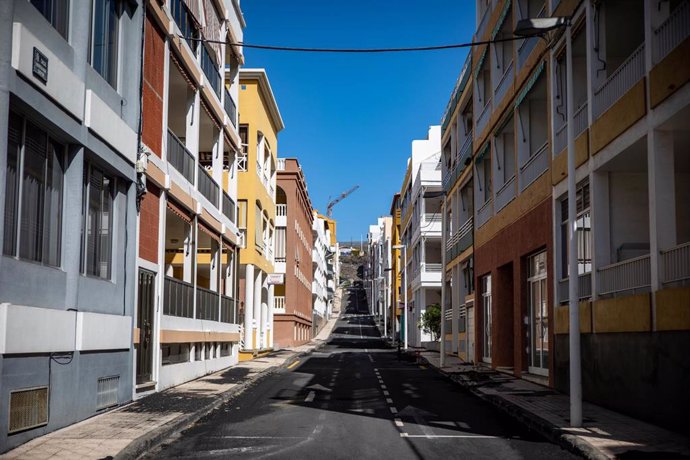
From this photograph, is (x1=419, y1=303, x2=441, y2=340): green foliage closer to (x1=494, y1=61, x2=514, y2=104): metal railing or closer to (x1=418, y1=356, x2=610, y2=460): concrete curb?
(x1=494, y1=61, x2=514, y2=104): metal railing

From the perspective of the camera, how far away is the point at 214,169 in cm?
2577

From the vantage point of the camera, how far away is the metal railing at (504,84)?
24.6m

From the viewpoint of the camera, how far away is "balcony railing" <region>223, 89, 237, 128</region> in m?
27.8

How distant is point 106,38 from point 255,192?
77.9ft

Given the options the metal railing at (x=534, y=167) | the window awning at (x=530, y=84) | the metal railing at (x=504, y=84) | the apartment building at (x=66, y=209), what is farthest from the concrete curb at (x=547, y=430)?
the metal railing at (x=504, y=84)

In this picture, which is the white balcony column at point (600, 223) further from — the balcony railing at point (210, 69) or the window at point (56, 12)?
the balcony railing at point (210, 69)

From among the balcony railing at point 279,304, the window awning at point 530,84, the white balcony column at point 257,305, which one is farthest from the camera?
the balcony railing at point 279,304

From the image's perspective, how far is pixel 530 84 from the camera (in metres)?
21.2

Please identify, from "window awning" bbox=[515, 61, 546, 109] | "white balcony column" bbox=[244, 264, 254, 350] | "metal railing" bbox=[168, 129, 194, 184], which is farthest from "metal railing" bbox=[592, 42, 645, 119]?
"white balcony column" bbox=[244, 264, 254, 350]

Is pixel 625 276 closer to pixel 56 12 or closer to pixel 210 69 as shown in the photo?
pixel 56 12

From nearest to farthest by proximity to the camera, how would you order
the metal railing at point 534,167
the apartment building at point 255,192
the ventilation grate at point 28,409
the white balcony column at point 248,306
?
1. the ventilation grate at point 28,409
2. the metal railing at point 534,167
3. the white balcony column at point 248,306
4. the apartment building at point 255,192

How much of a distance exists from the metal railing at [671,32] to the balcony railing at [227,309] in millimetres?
18314

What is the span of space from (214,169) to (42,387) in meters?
15.4

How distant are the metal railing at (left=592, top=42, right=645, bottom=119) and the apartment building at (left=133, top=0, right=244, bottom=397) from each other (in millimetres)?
9134
